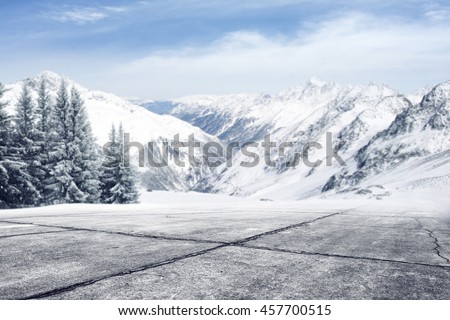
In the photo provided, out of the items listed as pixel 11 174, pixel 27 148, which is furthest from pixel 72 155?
pixel 11 174

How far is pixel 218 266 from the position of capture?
415 centimetres

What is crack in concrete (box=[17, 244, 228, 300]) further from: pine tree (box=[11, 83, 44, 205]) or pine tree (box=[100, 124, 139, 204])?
pine tree (box=[100, 124, 139, 204])

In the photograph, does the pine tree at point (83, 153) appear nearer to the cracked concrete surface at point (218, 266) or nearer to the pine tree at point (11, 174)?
the pine tree at point (11, 174)

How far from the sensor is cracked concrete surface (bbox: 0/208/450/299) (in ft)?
10.7

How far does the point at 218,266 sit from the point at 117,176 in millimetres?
36213

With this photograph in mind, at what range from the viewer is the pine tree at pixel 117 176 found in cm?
3819

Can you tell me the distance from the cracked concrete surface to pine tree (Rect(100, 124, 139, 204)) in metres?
32.2

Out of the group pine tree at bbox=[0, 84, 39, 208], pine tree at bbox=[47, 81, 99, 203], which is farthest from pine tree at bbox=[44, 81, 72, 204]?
pine tree at bbox=[0, 84, 39, 208]

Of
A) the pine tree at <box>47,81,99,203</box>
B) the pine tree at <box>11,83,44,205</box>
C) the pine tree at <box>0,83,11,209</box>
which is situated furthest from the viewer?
the pine tree at <box>47,81,99,203</box>

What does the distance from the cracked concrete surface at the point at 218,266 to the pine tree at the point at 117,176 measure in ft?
106
